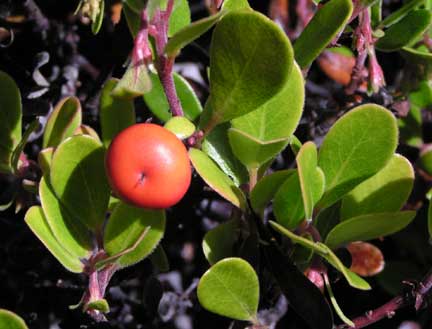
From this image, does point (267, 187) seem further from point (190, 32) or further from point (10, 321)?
point (10, 321)

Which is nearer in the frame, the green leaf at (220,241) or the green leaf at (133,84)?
the green leaf at (133,84)

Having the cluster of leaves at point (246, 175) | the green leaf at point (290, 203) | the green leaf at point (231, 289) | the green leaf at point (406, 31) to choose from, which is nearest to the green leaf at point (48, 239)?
the cluster of leaves at point (246, 175)

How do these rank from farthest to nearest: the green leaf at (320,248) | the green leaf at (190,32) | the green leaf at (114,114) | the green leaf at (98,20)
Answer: the green leaf at (114,114) → the green leaf at (98,20) → the green leaf at (320,248) → the green leaf at (190,32)

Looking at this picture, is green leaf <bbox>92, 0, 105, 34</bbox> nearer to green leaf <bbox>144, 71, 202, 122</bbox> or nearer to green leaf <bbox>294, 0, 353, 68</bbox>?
green leaf <bbox>144, 71, 202, 122</bbox>

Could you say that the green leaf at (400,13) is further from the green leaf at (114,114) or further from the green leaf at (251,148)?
the green leaf at (114,114)

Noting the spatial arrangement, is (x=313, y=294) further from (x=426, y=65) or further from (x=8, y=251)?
(x=8, y=251)

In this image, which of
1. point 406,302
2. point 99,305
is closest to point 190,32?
point 99,305

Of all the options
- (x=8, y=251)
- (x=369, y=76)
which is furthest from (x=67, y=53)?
(x=369, y=76)
